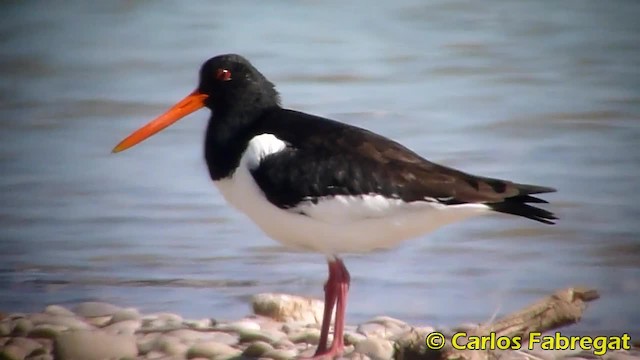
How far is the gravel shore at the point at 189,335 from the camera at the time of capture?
11.8 feet

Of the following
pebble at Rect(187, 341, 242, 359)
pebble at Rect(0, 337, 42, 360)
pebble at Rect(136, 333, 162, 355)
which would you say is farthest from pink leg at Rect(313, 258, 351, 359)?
pebble at Rect(0, 337, 42, 360)

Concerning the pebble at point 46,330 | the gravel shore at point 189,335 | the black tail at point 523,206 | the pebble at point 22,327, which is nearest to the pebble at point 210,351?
the gravel shore at point 189,335

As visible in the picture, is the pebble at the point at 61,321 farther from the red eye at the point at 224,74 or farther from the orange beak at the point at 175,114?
the red eye at the point at 224,74

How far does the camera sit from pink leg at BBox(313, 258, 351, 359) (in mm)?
3547

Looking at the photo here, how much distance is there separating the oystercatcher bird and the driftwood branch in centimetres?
26

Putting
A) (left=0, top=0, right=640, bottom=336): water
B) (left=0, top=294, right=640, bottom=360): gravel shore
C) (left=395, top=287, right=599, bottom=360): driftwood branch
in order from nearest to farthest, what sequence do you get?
(left=395, top=287, right=599, bottom=360): driftwood branch
(left=0, top=294, right=640, bottom=360): gravel shore
(left=0, top=0, right=640, bottom=336): water

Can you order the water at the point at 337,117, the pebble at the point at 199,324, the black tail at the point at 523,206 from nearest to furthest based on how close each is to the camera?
the black tail at the point at 523,206 → the pebble at the point at 199,324 → the water at the point at 337,117

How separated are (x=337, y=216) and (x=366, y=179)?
0.15 metres

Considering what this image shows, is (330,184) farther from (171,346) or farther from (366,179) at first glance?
(171,346)

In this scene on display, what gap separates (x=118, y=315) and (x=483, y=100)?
1623 mm

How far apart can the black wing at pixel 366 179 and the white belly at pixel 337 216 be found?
27mm

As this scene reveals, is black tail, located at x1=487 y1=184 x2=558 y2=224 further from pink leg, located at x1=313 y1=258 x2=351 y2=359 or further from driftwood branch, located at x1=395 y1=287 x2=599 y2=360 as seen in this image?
pink leg, located at x1=313 y1=258 x2=351 y2=359

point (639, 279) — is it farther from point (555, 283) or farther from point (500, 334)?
point (500, 334)

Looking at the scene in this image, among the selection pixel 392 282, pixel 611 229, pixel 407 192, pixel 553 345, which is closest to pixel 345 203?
pixel 407 192
